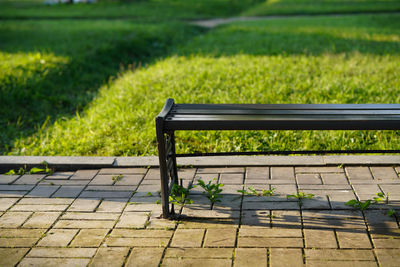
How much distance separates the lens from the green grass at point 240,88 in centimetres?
476

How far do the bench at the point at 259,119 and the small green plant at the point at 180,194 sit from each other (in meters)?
0.10

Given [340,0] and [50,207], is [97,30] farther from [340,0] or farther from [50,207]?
[340,0]

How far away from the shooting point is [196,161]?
13.9 ft

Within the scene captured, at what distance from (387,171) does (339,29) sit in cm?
911

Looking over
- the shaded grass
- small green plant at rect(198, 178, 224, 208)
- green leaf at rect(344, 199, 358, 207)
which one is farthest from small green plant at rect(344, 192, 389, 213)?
the shaded grass

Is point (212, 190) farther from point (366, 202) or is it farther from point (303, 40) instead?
point (303, 40)

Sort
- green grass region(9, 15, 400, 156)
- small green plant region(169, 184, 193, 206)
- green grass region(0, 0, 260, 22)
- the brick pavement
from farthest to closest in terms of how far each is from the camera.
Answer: green grass region(0, 0, 260, 22) → green grass region(9, 15, 400, 156) → small green plant region(169, 184, 193, 206) → the brick pavement

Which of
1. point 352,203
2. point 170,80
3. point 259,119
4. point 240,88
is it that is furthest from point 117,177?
point 170,80

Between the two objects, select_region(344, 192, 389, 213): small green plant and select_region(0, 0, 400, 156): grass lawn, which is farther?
select_region(0, 0, 400, 156): grass lawn

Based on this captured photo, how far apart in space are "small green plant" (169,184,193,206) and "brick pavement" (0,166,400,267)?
0.08 m

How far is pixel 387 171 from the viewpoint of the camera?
3920 millimetres

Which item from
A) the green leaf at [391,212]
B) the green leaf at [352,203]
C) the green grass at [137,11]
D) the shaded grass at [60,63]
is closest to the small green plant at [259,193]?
the green leaf at [352,203]

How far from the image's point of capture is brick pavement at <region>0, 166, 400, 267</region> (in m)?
2.77

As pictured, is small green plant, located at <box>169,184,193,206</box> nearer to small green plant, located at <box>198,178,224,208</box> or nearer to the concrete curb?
small green plant, located at <box>198,178,224,208</box>
